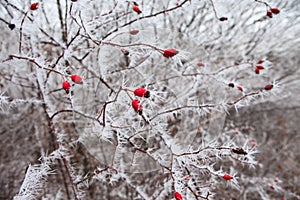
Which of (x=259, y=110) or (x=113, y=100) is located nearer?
(x=113, y=100)

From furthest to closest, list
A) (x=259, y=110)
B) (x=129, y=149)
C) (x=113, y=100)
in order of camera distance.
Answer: (x=259, y=110), (x=129, y=149), (x=113, y=100)

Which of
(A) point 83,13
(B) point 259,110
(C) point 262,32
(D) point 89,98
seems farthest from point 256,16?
(A) point 83,13

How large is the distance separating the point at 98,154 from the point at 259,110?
5426mm

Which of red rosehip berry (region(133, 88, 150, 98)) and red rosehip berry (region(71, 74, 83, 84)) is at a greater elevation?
red rosehip berry (region(71, 74, 83, 84))

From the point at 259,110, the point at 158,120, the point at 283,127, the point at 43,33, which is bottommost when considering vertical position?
the point at 283,127

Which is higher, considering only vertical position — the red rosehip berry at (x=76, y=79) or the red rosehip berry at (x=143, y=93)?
the red rosehip berry at (x=76, y=79)

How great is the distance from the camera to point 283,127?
6.89 meters

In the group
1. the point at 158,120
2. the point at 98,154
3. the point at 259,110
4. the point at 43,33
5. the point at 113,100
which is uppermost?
the point at 43,33

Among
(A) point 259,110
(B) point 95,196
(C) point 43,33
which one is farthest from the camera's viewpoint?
(A) point 259,110

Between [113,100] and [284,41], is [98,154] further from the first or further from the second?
[284,41]

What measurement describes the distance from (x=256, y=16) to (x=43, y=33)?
11.8ft

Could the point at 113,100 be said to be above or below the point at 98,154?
above

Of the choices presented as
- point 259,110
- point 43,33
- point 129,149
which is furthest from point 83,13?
point 259,110

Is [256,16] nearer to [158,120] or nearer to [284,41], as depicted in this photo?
[284,41]
